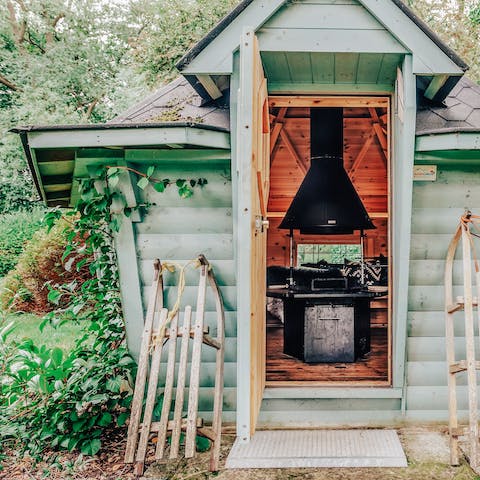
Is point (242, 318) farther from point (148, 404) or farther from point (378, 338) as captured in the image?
point (378, 338)

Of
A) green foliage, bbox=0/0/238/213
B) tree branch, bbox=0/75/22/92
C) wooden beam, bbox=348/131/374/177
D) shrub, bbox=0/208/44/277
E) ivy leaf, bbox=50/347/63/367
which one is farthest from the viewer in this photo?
tree branch, bbox=0/75/22/92

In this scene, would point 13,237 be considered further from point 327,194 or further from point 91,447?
point 91,447

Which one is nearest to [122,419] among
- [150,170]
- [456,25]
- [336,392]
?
[336,392]

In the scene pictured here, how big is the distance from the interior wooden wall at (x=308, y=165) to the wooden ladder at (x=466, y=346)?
10.4 feet

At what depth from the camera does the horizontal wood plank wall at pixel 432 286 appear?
3100mm

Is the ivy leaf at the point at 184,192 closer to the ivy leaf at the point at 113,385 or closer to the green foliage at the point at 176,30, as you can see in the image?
the ivy leaf at the point at 113,385

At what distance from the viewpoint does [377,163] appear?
660 cm

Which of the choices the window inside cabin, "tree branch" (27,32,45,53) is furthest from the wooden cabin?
"tree branch" (27,32,45,53)

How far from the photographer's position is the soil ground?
272 cm

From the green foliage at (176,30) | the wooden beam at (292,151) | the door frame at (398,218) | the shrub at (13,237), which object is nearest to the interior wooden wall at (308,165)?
the wooden beam at (292,151)

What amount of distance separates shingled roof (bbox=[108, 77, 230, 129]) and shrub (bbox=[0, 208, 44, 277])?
817 cm

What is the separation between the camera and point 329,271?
479 centimetres

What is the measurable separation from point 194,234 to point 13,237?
9.04 m

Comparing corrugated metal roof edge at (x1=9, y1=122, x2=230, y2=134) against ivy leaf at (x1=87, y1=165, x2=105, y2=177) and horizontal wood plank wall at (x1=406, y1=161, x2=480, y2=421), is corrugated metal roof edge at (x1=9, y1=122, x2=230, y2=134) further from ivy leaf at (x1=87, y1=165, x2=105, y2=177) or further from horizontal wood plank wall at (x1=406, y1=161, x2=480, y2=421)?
horizontal wood plank wall at (x1=406, y1=161, x2=480, y2=421)
